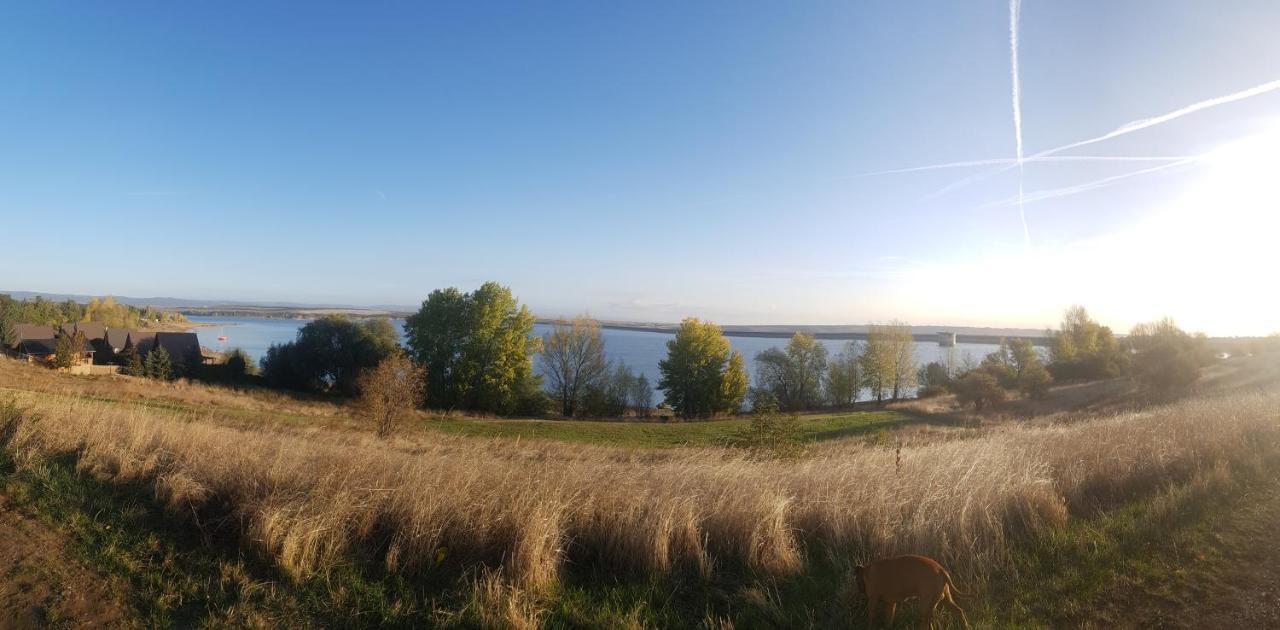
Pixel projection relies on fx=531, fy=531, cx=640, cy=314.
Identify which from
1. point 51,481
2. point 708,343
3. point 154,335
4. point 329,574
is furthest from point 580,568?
point 154,335

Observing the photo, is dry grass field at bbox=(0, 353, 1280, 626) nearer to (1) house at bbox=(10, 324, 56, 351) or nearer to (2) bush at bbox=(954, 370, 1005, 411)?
(2) bush at bbox=(954, 370, 1005, 411)

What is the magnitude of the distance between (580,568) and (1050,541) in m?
3.63

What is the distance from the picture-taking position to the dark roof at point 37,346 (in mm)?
54503

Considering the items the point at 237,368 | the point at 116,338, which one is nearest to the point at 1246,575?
the point at 237,368

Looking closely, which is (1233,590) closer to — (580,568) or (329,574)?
(580,568)

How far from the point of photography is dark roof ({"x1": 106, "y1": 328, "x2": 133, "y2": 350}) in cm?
5559

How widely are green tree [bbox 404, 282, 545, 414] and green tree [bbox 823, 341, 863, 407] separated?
3421 centimetres

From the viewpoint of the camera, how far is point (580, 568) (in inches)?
159

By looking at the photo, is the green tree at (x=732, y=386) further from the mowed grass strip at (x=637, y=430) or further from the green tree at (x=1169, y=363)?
the green tree at (x=1169, y=363)

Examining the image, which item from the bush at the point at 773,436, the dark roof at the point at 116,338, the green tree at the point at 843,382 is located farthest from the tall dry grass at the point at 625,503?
the dark roof at the point at 116,338

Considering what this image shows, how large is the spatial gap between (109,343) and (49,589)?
73384mm

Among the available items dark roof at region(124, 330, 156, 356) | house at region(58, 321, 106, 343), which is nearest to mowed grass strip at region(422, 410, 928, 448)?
dark roof at region(124, 330, 156, 356)

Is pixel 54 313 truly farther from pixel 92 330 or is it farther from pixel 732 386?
pixel 732 386

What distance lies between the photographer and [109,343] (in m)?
55.7
